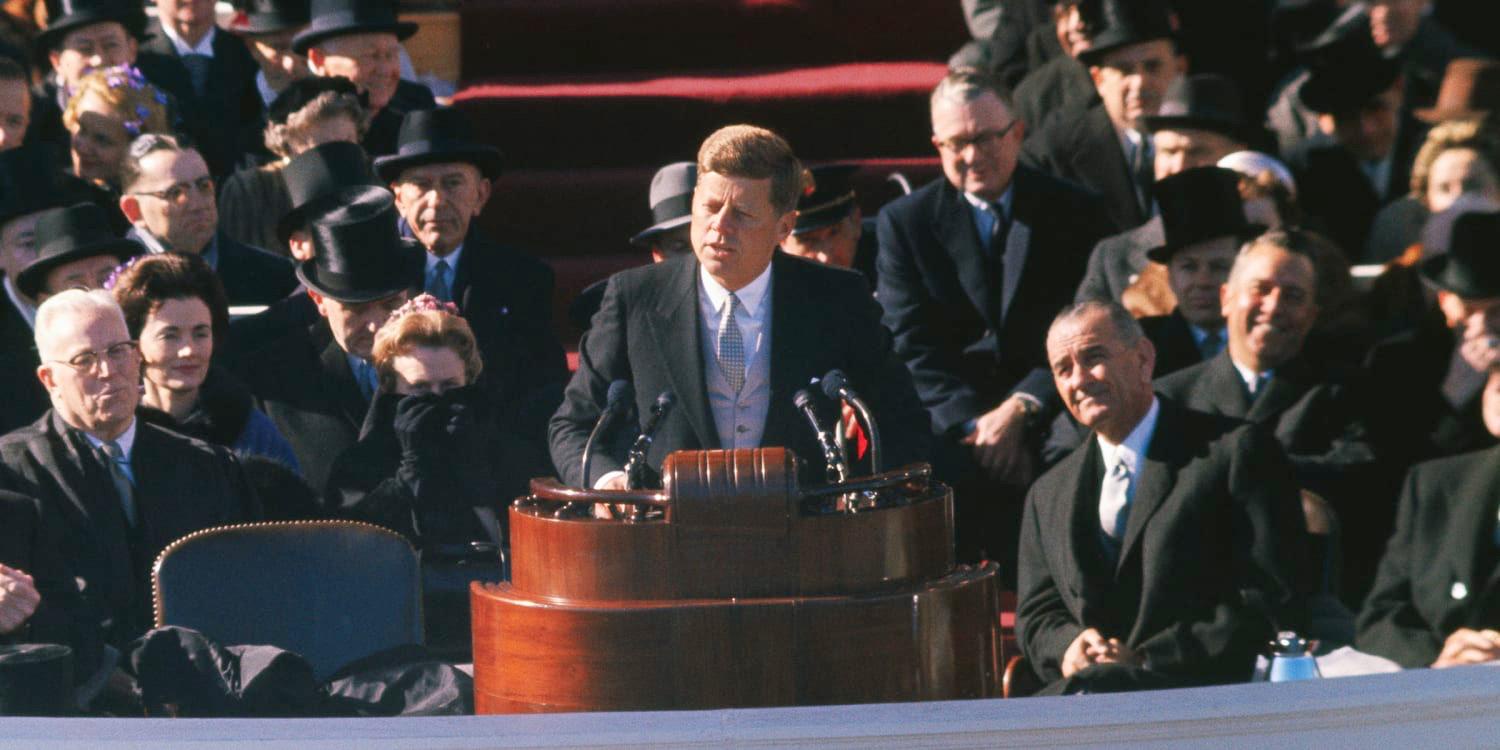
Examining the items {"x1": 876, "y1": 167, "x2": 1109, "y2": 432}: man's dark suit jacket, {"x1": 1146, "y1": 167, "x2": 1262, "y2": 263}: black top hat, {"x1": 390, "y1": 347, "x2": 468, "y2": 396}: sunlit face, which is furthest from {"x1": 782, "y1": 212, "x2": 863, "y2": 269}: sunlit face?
{"x1": 390, "y1": 347, "x2": 468, "y2": 396}: sunlit face

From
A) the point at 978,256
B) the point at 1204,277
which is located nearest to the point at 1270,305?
the point at 1204,277

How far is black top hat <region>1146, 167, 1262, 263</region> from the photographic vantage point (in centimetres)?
536

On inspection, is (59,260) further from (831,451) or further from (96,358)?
(831,451)

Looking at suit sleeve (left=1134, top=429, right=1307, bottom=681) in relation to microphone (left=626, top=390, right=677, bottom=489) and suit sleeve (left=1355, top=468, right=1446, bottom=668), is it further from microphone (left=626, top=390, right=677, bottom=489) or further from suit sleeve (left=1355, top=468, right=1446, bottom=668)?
microphone (left=626, top=390, right=677, bottom=489)

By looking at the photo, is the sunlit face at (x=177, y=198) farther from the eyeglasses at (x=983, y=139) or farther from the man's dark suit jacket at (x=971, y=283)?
the eyeglasses at (x=983, y=139)

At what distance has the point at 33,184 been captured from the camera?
5992 millimetres

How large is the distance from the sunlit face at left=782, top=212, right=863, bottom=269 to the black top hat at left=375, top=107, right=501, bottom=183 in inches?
33.9

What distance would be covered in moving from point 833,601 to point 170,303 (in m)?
2.55

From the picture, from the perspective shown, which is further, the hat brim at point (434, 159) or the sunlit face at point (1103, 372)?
the hat brim at point (434, 159)

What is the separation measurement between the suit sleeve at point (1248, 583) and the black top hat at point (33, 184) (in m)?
3.21

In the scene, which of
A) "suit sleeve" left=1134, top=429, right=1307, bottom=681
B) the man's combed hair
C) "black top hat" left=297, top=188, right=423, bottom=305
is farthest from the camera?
"black top hat" left=297, top=188, right=423, bottom=305

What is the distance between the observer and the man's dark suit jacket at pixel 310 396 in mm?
5145

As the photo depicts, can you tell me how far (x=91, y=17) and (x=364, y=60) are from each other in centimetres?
102

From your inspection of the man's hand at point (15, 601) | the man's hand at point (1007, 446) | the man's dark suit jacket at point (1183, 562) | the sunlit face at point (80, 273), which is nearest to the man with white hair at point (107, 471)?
the man's hand at point (15, 601)
